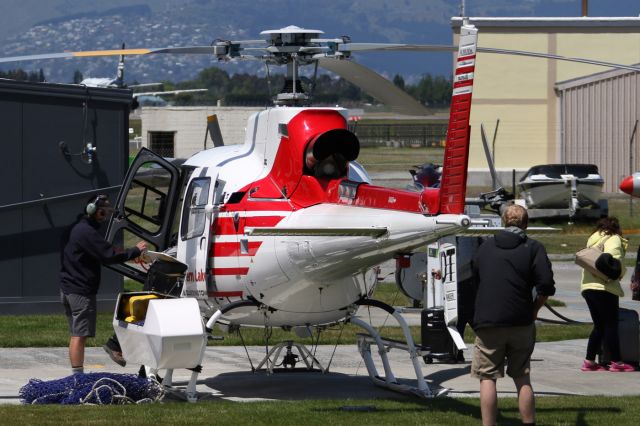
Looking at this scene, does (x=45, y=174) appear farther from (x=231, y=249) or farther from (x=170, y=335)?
(x=170, y=335)

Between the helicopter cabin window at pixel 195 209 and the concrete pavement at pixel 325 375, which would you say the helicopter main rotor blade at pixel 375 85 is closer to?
the helicopter cabin window at pixel 195 209

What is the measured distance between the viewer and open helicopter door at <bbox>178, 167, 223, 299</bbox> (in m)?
12.7

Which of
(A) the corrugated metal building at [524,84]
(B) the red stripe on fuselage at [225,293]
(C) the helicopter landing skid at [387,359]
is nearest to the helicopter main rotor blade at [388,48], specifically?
(B) the red stripe on fuselage at [225,293]

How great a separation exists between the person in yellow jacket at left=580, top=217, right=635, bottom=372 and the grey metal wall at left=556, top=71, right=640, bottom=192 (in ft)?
101

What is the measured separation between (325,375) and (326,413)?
2922 millimetres

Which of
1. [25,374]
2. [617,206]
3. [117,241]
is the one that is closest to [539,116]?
[617,206]

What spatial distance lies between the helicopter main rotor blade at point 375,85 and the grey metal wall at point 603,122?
3253cm

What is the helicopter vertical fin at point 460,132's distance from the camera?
10.6 m

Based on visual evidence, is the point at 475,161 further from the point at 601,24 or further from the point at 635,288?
the point at 635,288

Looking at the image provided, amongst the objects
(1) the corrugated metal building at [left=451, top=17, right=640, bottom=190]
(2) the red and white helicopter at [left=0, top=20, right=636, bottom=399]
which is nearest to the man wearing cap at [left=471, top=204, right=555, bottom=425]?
(2) the red and white helicopter at [left=0, top=20, right=636, bottom=399]

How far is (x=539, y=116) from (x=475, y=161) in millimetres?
3173

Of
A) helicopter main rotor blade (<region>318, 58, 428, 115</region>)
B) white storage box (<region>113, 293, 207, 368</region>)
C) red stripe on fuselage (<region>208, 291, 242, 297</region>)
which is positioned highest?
helicopter main rotor blade (<region>318, 58, 428, 115</region>)

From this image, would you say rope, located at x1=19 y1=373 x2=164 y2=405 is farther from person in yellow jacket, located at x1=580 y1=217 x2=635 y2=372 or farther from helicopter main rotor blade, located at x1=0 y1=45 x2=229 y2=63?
person in yellow jacket, located at x1=580 y1=217 x2=635 y2=372

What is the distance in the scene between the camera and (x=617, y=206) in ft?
136
